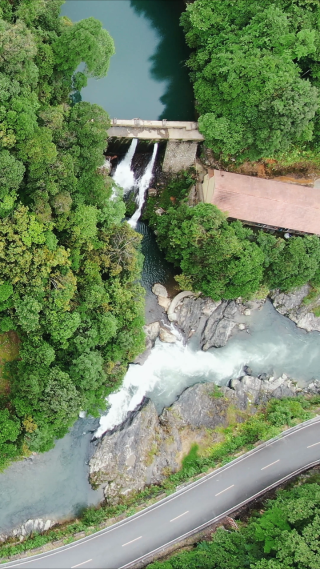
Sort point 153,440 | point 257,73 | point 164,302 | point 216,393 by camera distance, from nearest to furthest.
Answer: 1. point 257,73
2. point 153,440
3. point 216,393
4. point 164,302

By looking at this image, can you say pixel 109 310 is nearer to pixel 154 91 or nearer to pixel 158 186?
pixel 158 186

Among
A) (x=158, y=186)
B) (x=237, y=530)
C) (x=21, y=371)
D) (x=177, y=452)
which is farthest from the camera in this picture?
(x=158, y=186)

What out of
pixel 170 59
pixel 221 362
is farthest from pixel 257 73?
pixel 221 362

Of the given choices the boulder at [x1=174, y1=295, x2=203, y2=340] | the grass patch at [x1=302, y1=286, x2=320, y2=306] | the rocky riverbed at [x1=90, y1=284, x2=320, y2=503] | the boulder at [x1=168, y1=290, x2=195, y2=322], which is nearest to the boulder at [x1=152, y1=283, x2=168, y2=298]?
the rocky riverbed at [x1=90, y1=284, x2=320, y2=503]

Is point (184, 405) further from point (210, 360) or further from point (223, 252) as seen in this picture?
point (223, 252)

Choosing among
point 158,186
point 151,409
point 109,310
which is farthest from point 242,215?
point 151,409

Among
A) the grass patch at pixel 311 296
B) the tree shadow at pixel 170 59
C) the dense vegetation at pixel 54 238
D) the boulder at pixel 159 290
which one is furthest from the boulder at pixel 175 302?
the tree shadow at pixel 170 59
